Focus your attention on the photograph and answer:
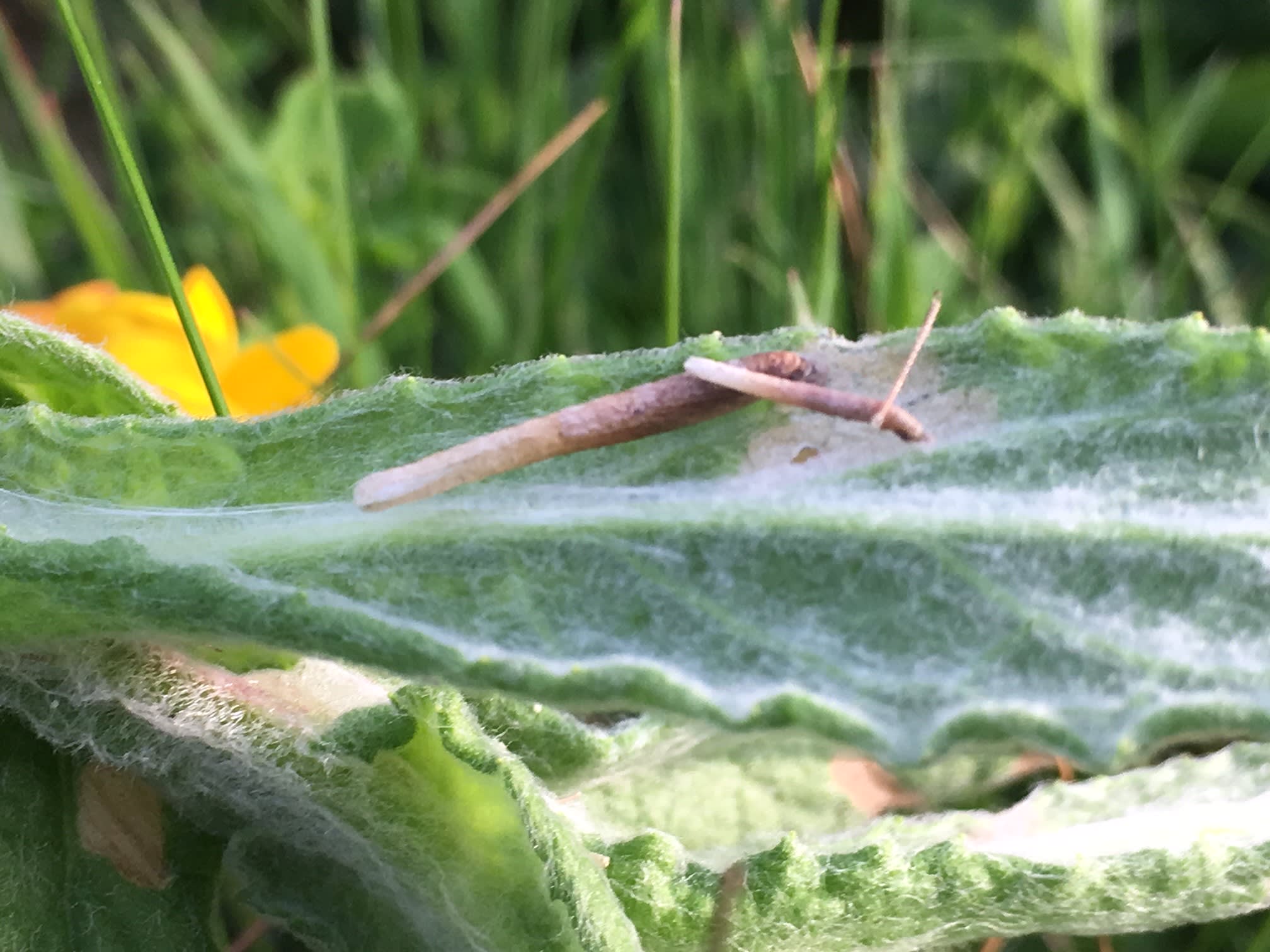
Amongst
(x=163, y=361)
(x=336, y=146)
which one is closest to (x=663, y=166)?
(x=336, y=146)

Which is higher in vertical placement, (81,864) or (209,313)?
(209,313)

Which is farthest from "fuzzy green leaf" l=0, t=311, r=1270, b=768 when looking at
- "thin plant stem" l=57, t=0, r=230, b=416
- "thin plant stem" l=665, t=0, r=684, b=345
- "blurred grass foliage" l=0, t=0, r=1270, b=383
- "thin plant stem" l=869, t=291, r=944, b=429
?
"blurred grass foliage" l=0, t=0, r=1270, b=383

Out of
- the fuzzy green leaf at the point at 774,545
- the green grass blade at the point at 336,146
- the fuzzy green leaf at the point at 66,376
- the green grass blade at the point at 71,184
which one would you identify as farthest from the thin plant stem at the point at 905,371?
the green grass blade at the point at 71,184

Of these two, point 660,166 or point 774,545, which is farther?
point 660,166

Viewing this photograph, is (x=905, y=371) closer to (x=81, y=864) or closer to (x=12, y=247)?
(x=81, y=864)

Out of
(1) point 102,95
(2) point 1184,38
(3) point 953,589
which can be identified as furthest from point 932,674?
(2) point 1184,38

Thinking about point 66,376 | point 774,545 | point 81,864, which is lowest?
point 81,864

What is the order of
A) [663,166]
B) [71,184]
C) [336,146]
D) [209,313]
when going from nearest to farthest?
[209,313] < [336,146] < [71,184] < [663,166]

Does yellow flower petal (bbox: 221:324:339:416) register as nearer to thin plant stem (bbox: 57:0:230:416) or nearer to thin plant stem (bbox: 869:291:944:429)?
thin plant stem (bbox: 57:0:230:416)

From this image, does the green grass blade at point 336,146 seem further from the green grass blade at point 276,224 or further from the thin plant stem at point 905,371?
the thin plant stem at point 905,371
